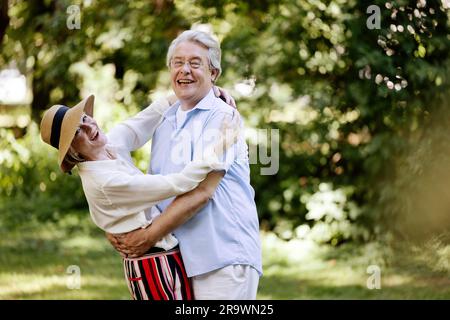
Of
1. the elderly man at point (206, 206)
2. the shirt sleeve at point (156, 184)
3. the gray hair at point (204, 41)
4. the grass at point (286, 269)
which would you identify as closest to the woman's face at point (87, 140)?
the shirt sleeve at point (156, 184)

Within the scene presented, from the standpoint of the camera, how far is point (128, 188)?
2.15m

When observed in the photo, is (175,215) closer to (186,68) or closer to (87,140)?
(87,140)

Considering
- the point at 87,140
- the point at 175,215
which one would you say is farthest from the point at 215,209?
the point at 87,140

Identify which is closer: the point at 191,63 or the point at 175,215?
the point at 175,215

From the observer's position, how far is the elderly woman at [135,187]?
2.16m

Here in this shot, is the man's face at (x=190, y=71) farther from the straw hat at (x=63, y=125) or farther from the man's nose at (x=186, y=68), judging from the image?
the straw hat at (x=63, y=125)

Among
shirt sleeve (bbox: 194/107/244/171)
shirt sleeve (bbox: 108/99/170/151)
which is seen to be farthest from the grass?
shirt sleeve (bbox: 194/107/244/171)

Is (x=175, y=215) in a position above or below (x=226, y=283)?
above

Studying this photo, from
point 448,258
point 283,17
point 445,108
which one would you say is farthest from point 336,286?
point 283,17

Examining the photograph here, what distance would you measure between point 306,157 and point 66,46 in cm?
235

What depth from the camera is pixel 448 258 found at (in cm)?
494

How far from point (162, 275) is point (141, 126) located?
56 centimetres

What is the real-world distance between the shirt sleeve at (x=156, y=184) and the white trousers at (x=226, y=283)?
28cm

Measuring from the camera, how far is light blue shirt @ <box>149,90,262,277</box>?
2.24 m
